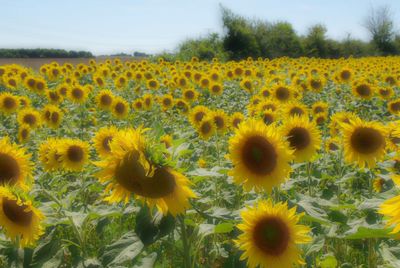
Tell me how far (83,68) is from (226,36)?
20281mm

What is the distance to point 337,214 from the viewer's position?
7.29ft

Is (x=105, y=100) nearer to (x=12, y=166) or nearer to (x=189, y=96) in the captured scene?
(x=189, y=96)

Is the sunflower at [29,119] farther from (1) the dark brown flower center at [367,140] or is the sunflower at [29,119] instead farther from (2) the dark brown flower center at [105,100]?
(1) the dark brown flower center at [367,140]

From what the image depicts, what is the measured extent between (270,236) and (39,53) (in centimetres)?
4177

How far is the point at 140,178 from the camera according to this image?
164cm

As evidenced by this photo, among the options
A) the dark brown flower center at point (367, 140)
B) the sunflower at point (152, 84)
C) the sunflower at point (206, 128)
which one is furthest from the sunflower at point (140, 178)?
the sunflower at point (152, 84)

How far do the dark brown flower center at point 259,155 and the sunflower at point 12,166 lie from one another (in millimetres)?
1097

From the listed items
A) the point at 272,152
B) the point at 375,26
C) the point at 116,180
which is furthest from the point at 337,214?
the point at 375,26

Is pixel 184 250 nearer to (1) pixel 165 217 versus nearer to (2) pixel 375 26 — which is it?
(1) pixel 165 217

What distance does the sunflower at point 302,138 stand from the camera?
2.70 metres

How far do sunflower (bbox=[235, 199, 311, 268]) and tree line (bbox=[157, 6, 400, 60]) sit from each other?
24.0 meters

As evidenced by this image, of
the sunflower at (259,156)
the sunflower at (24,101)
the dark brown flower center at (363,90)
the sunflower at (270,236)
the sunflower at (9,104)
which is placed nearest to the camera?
the sunflower at (270,236)

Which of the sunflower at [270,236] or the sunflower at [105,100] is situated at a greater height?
the sunflower at [270,236]

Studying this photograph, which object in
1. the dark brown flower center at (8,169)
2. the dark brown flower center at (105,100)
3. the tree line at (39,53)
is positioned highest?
the dark brown flower center at (8,169)
